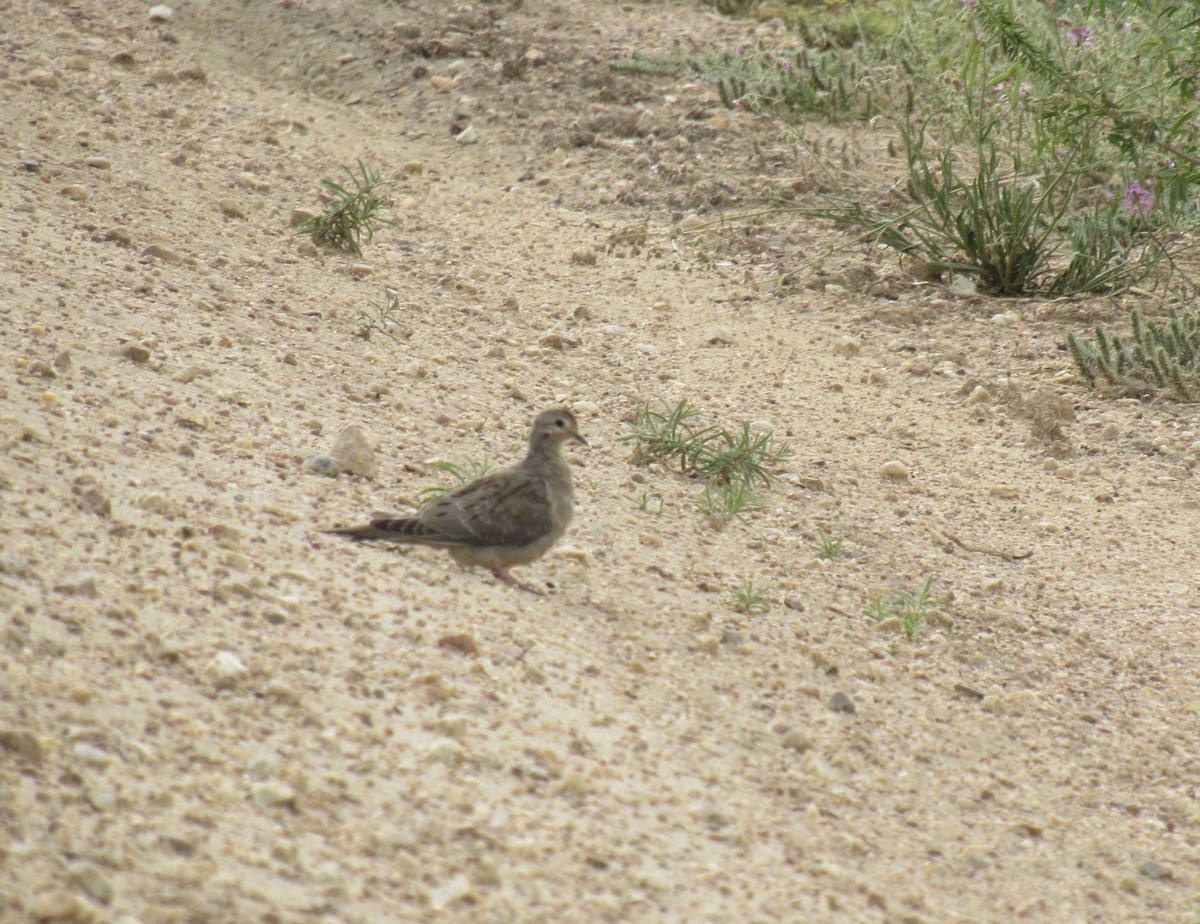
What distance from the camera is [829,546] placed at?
5746mm

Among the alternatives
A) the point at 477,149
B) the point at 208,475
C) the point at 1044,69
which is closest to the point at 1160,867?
the point at 208,475

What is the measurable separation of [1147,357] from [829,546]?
8.95 ft

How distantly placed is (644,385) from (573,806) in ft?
12.4

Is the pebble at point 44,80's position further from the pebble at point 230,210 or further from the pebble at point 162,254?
the pebble at point 162,254

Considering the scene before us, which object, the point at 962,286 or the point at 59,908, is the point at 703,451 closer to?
the point at 962,286

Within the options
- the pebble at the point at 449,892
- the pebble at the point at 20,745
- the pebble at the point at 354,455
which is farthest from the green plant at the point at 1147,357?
the pebble at the point at 20,745

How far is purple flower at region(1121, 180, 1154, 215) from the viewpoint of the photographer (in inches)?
322

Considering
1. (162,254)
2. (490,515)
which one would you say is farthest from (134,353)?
(490,515)

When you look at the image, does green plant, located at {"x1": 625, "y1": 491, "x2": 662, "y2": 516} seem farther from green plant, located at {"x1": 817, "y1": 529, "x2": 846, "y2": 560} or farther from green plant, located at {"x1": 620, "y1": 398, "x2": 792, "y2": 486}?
green plant, located at {"x1": 817, "y1": 529, "x2": 846, "y2": 560}

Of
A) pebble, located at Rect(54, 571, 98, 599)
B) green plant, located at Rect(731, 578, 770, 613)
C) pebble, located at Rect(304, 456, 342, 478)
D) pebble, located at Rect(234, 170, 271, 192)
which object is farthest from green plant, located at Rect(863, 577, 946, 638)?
pebble, located at Rect(234, 170, 271, 192)

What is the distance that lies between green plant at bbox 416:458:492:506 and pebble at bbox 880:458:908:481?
6.32 ft

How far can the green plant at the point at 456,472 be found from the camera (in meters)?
5.37

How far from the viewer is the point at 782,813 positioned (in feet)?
13.1

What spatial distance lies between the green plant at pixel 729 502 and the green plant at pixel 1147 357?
2.45m
